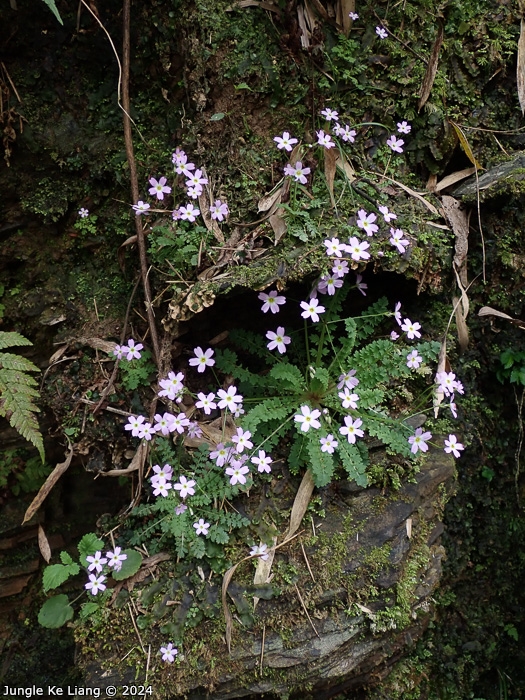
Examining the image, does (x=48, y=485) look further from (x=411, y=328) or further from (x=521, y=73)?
(x=521, y=73)

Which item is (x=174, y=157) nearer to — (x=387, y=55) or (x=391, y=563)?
(x=387, y=55)

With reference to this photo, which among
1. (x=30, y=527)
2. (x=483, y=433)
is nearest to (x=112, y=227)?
(x=30, y=527)

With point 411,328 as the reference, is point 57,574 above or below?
below

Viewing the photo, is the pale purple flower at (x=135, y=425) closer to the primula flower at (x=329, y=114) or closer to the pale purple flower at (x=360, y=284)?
the pale purple flower at (x=360, y=284)

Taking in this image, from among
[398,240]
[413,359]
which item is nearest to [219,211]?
[398,240]

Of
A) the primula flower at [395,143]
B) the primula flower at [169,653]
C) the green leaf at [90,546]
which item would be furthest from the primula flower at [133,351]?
the primula flower at [395,143]

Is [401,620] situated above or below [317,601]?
below
